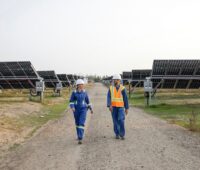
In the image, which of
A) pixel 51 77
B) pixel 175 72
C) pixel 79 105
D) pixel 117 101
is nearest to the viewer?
pixel 79 105

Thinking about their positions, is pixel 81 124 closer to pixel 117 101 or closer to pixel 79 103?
pixel 79 103

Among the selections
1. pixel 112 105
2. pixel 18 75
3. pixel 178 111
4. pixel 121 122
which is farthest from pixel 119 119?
pixel 18 75

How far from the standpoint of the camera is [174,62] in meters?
30.7

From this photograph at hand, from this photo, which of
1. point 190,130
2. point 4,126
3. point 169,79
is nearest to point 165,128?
point 190,130

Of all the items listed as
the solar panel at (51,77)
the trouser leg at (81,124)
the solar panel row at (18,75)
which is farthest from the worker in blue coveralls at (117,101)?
the solar panel at (51,77)

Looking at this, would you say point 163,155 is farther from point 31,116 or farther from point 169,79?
point 169,79

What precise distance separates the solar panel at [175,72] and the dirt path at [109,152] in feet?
57.7

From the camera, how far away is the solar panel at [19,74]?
31.5 metres

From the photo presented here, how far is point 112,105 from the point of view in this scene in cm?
1132

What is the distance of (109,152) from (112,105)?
2725mm

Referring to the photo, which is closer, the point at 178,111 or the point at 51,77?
the point at 178,111

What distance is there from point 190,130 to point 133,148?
14.7 ft

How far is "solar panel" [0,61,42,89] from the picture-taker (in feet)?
103

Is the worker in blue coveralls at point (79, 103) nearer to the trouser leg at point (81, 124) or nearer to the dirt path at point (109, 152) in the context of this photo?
the trouser leg at point (81, 124)
